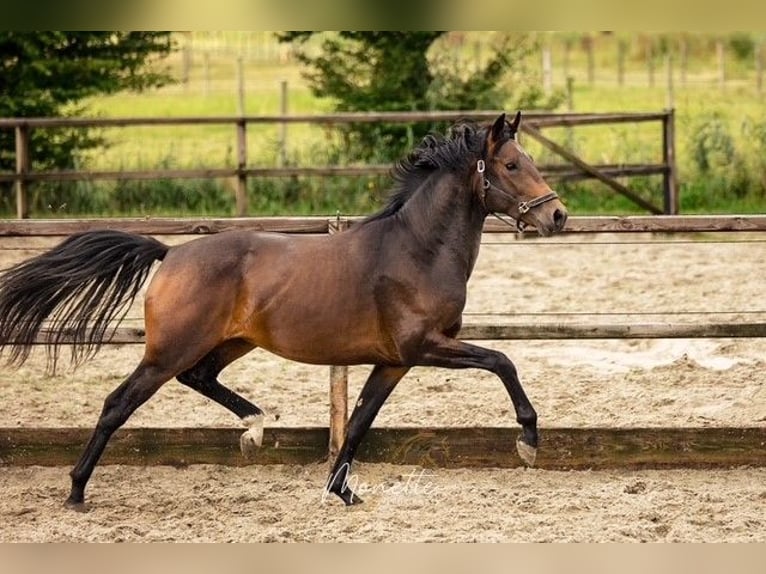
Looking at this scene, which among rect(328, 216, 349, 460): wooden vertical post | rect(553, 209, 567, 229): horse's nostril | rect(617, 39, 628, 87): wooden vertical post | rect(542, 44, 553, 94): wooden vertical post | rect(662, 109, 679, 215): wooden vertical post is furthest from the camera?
rect(617, 39, 628, 87): wooden vertical post

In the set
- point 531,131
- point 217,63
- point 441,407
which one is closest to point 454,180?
point 441,407

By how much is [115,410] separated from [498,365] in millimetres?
1642

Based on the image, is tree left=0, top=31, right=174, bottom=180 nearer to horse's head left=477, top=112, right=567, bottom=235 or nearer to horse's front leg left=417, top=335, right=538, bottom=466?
horse's head left=477, top=112, right=567, bottom=235

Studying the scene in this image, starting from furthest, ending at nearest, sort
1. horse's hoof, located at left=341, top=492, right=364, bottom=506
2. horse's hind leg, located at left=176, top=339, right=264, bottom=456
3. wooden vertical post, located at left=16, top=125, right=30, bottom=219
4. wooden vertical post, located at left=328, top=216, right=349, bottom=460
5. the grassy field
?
the grassy field
wooden vertical post, located at left=16, top=125, right=30, bottom=219
wooden vertical post, located at left=328, top=216, right=349, bottom=460
horse's hind leg, located at left=176, top=339, right=264, bottom=456
horse's hoof, located at left=341, top=492, right=364, bottom=506

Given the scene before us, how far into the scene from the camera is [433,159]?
209 inches

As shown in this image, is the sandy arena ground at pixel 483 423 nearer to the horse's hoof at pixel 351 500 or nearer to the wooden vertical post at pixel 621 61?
the horse's hoof at pixel 351 500

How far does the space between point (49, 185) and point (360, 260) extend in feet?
31.6

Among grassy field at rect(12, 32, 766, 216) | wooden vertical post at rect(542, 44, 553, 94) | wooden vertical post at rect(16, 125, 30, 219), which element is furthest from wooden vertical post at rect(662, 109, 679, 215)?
wooden vertical post at rect(542, 44, 553, 94)

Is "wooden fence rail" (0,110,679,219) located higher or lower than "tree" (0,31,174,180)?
lower

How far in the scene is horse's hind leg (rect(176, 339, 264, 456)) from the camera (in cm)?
544

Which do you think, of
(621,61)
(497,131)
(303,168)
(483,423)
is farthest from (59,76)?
(621,61)

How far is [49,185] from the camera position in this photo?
14.0 metres

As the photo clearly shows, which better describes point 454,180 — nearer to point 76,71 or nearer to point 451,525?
point 451,525

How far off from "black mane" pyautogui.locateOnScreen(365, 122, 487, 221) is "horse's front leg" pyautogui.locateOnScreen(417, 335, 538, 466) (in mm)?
683
